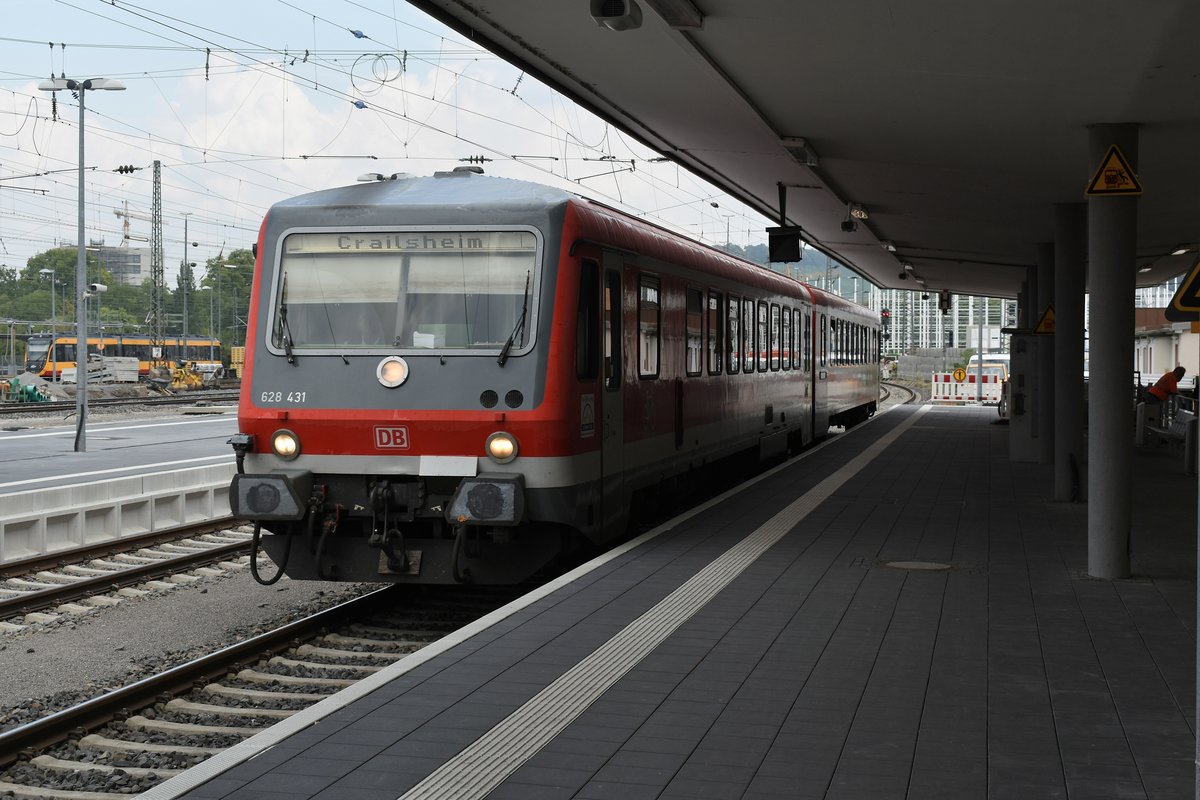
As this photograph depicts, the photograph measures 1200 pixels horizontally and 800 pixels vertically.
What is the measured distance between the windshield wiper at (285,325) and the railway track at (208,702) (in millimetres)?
1954

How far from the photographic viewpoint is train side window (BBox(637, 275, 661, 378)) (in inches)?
449

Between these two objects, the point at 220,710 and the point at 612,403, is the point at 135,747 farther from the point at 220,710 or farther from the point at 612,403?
the point at 612,403

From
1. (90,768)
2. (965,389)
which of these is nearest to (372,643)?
(90,768)

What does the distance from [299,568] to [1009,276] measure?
22.7 meters

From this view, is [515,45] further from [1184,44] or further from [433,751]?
[433,751]

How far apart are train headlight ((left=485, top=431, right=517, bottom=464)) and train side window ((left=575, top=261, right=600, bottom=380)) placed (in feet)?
2.41

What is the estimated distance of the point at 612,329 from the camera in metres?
10.5

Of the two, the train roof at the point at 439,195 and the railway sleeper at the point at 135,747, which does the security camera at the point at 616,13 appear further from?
the railway sleeper at the point at 135,747

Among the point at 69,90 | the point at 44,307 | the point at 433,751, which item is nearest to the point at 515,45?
the point at 433,751

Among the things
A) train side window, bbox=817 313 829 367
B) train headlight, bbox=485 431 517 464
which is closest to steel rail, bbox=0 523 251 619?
train headlight, bbox=485 431 517 464

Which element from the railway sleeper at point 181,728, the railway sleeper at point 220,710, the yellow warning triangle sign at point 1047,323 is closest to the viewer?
the railway sleeper at point 181,728

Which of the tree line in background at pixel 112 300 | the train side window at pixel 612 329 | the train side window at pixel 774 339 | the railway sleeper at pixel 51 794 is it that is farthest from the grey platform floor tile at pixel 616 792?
the tree line in background at pixel 112 300

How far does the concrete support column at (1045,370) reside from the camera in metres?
18.4

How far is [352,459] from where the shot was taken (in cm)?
951
